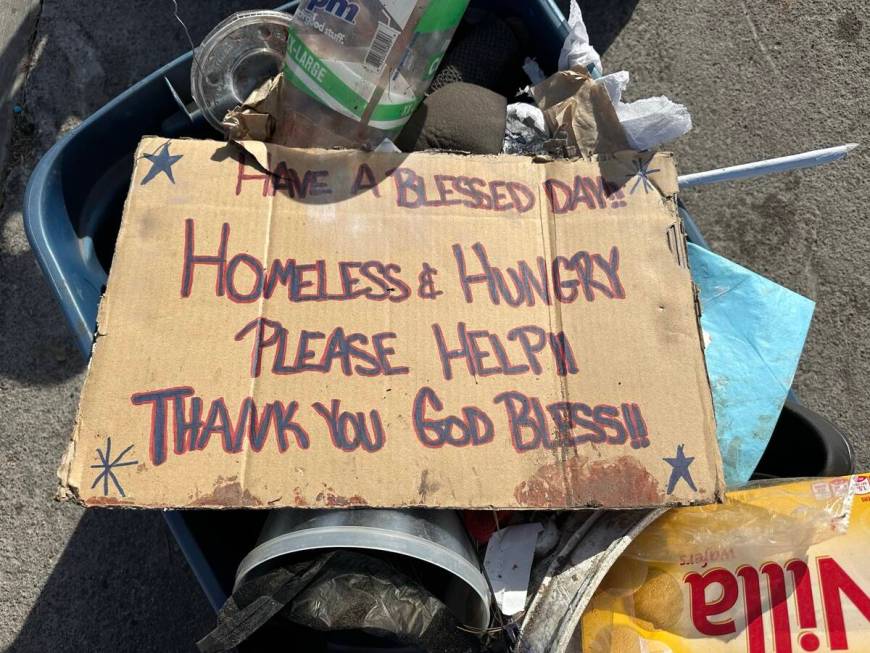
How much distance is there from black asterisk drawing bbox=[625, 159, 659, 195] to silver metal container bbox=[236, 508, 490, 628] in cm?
60

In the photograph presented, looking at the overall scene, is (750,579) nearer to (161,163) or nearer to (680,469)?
(680,469)

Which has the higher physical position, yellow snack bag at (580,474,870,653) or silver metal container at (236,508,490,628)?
silver metal container at (236,508,490,628)

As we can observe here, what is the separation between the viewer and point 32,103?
174 cm

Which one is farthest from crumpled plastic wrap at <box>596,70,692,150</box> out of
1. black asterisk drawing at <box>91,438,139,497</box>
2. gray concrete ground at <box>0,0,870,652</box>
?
black asterisk drawing at <box>91,438,139,497</box>

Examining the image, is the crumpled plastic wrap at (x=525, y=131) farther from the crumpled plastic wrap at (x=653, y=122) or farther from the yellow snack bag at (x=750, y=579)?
the yellow snack bag at (x=750, y=579)

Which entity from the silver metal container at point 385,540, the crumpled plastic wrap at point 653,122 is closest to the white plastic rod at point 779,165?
the crumpled plastic wrap at point 653,122

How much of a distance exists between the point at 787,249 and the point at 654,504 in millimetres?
1089

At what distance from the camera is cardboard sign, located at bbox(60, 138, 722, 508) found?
892mm

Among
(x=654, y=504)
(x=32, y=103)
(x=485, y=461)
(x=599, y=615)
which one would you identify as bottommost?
(x=599, y=615)

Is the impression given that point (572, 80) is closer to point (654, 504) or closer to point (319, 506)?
point (654, 504)

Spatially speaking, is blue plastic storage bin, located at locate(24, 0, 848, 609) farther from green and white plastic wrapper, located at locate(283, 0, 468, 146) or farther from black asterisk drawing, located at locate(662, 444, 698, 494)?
black asterisk drawing, located at locate(662, 444, 698, 494)

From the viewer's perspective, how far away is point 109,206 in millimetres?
1244

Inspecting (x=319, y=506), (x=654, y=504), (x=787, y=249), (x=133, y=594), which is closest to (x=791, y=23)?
(x=787, y=249)

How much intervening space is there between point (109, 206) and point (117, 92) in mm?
677
